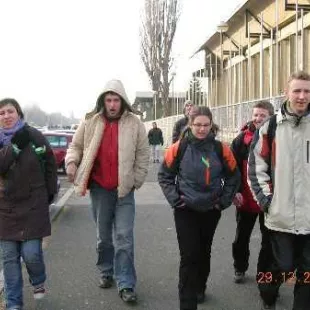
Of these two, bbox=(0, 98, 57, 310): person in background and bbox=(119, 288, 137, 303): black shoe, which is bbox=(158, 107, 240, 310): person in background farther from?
bbox=(0, 98, 57, 310): person in background

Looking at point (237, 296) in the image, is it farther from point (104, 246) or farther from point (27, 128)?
point (27, 128)

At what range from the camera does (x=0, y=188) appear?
15.1 feet

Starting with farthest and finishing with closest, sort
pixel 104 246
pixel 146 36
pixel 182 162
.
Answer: pixel 146 36, pixel 104 246, pixel 182 162

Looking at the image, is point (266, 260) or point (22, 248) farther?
point (266, 260)

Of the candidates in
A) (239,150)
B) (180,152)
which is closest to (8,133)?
(180,152)

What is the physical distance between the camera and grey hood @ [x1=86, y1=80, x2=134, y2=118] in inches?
199

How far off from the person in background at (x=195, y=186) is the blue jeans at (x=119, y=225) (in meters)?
0.72

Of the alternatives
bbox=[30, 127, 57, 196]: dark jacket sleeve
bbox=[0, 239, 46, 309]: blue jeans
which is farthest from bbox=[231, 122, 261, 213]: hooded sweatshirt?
bbox=[0, 239, 46, 309]: blue jeans

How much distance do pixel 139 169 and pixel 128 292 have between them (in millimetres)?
1089

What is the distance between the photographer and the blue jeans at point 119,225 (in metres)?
5.08

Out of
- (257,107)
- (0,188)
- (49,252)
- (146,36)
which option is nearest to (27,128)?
(0,188)

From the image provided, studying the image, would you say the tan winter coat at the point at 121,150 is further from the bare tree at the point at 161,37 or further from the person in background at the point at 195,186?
the bare tree at the point at 161,37

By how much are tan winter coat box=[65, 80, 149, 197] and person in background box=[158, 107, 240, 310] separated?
541 millimetres

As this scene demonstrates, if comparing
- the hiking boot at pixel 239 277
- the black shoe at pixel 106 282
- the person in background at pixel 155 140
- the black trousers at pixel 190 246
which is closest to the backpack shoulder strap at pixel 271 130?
the black trousers at pixel 190 246
